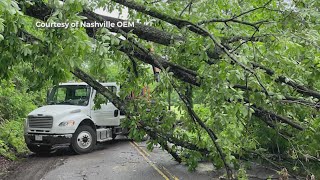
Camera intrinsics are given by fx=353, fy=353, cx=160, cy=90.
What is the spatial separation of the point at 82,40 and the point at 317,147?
14.1ft

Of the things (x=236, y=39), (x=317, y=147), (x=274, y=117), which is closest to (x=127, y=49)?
(x=236, y=39)

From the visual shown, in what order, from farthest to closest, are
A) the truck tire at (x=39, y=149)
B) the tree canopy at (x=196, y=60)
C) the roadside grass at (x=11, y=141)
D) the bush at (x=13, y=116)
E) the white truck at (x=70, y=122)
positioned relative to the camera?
the bush at (x=13, y=116) < the truck tire at (x=39, y=149) < the white truck at (x=70, y=122) < the roadside grass at (x=11, y=141) < the tree canopy at (x=196, y=60)

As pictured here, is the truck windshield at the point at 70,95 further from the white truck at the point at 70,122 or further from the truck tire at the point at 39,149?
the truck tire at the point at 39,149

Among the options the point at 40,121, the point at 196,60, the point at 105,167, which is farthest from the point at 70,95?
the point at 196,60

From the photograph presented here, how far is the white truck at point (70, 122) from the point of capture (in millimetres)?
11750

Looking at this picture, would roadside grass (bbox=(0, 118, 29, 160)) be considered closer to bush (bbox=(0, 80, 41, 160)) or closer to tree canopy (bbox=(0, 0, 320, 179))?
bush (bbox=(0, 80, 41, 160))

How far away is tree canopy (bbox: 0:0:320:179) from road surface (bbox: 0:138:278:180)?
67.1 inches

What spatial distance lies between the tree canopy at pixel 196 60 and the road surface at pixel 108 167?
1.70 m

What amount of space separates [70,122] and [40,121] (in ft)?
3.43

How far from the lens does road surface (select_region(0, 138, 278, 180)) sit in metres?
8.95

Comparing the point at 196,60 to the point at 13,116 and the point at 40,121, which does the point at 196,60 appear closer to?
the point at 40,121

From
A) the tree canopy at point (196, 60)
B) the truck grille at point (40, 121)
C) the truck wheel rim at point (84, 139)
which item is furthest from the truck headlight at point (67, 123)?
the tree canopy at point (196, 60)

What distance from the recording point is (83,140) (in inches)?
480

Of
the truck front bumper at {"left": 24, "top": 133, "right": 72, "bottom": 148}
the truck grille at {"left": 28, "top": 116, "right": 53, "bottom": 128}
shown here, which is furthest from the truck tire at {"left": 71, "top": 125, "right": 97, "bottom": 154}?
the truck grille at {"left": 28, "top": 116, "right": 53, "bottom": 128}
